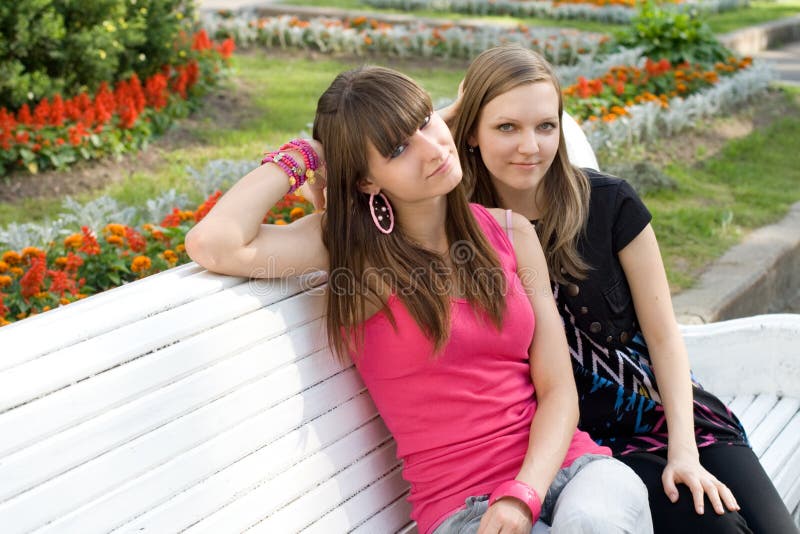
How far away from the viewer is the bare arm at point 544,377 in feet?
7.30

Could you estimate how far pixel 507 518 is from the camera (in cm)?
211

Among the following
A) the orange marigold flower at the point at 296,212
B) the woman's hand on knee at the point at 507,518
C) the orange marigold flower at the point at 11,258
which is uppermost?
the woman's hand on knee at the point at 507,518

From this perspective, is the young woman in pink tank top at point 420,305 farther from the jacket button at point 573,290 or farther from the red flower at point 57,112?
the red flower at point 57,112

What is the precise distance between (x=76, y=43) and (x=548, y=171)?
14.6 ft

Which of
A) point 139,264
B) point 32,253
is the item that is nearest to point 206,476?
point 139,264

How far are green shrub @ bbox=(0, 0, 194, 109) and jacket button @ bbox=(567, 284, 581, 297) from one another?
174 inches

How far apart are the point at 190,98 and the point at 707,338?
518 cm

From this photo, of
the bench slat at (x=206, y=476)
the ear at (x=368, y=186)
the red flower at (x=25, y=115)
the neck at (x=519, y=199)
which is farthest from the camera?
the red flower at (x=25, y=115)

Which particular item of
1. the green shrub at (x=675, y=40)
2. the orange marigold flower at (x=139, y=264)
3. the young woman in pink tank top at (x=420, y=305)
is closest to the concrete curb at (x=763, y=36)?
the green shrub at (x=675, y=40)

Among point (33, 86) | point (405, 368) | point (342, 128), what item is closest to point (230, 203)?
point (342, 128)

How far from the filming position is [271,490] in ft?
7.15

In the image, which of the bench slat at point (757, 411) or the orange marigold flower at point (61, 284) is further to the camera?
the orange marigold flower at point (61, 284)

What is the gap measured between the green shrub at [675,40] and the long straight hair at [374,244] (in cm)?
669

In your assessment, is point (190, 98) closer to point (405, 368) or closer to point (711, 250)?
Answer: point (711, 250)
